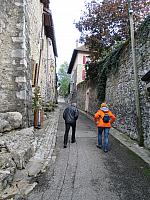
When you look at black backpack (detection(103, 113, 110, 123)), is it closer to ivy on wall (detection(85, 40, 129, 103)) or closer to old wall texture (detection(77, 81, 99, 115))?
ivy on wall (detection(85, 40, 129, 103))

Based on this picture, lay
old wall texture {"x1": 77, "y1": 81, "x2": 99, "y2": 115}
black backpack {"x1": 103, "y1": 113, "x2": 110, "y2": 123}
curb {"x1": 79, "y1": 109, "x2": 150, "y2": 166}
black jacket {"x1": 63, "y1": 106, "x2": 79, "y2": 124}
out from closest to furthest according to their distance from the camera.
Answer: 1. curb {"x1": 79, "y1": 109, "x2": 150, "y2": 166}
2. black backpack {"x1": 103, "y1": 113, "x2": 110, "y2": 123}
3. black jacket {"x1": 63, "y1": 106, "x2": 79, "y2": 124}
4. old wall texture {"x1": 77, "y1": 81, "x2": 99, "y2": 115}

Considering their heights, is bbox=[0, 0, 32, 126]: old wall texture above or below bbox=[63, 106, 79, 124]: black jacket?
above

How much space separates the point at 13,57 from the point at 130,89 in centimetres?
472

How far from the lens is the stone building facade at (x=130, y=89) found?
292 inches

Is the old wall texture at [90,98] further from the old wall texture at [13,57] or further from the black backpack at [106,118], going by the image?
the black backpack at [106,118]

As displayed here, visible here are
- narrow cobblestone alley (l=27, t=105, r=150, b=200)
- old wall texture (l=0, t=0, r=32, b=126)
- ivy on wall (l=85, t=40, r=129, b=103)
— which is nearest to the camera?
narrow cobblestone alley (l=27, t=105, r=150, b=200)

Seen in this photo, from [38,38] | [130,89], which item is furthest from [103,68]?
[130,89]

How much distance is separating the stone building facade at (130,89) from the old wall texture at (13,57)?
13.4 ft

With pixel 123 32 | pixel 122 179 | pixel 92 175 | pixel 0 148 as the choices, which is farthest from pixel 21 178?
pixel 123 32

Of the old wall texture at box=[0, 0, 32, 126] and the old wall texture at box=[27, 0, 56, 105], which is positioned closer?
the old wall texture at box=[0, 0, 32, 126]

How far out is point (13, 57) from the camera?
26.1 ft

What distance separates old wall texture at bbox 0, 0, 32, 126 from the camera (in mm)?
7836

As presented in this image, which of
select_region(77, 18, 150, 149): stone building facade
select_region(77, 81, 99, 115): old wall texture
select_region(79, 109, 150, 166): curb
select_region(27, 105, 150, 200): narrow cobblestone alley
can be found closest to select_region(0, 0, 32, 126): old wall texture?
select_region(27, 105, 150, 200): narrow cobblestone alley

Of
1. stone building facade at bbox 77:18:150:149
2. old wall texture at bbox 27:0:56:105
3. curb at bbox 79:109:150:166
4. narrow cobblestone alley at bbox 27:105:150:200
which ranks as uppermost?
old wall texture at bbox 27:0:56:105
